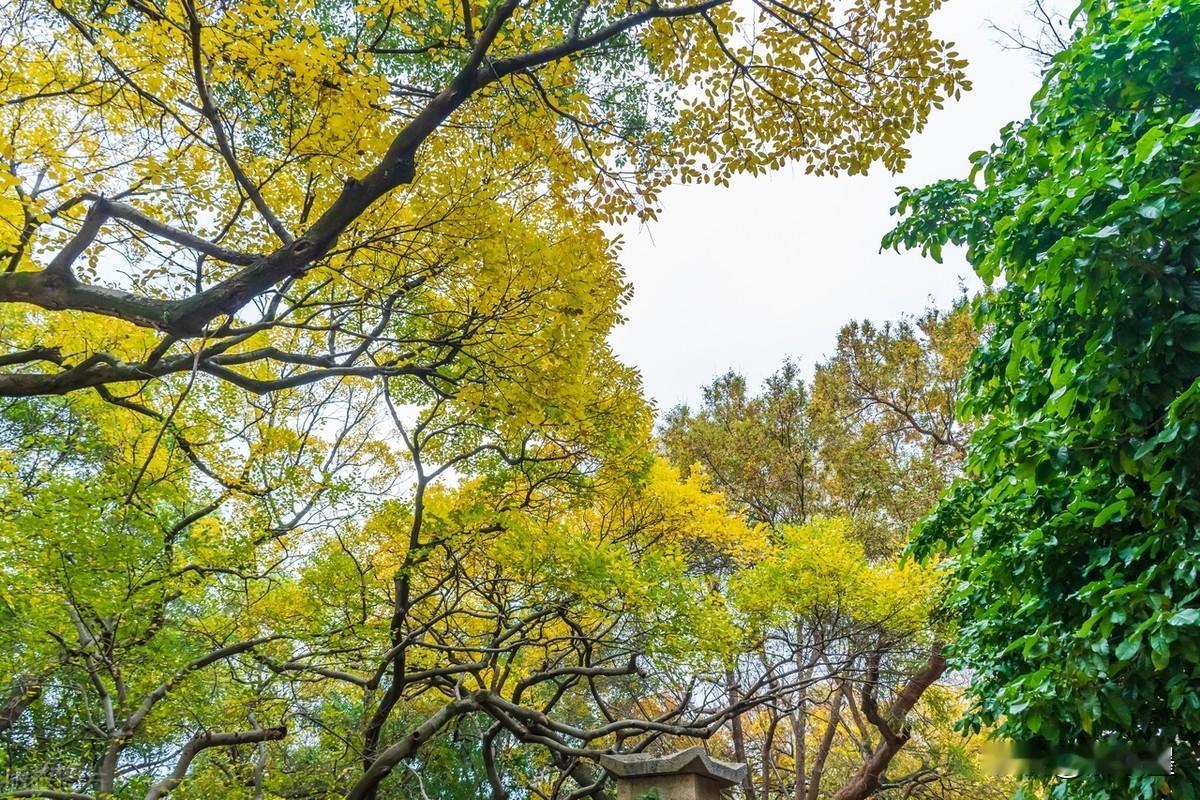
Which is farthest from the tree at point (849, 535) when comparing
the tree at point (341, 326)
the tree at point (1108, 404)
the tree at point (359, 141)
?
the tree at point (359, 141)

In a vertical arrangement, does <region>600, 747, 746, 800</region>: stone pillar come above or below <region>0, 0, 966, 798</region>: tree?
below

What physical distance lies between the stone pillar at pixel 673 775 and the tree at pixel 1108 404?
1.18m

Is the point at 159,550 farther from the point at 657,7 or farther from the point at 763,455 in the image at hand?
the point at 763,455

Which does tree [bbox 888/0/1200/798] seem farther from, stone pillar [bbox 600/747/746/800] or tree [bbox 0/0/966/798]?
stone pillar [bbox 600/747/746/800]

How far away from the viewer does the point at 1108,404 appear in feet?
6.50

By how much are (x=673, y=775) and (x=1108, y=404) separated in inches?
89.6

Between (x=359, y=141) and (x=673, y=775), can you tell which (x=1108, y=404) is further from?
(x=359, y=141)

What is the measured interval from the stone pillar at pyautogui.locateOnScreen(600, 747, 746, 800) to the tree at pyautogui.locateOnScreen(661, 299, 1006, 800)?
2.96 meters

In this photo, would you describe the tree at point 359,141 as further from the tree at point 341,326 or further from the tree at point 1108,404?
the tree at point 1108,404

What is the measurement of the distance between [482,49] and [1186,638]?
8.19 feet

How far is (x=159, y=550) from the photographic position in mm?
4293

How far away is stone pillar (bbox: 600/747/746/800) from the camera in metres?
3.07

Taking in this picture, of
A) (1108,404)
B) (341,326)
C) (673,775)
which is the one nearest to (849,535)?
(673,775)

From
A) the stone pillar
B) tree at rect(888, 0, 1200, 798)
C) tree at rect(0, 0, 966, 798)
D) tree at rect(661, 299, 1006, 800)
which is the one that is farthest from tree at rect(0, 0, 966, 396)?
tree at rect(661, 299, 1006, 800)
